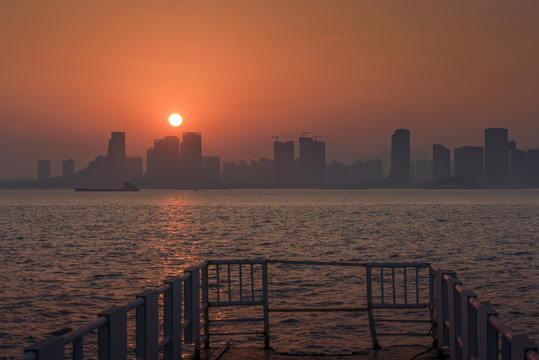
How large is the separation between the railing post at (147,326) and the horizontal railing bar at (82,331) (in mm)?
1272

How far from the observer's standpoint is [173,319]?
9.01 m

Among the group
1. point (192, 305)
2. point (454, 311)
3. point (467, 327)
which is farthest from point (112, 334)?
point (454, 311)

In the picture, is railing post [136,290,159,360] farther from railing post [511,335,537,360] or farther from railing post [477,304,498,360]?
railing post [511,335,537,360]

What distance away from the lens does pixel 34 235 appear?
78562mm

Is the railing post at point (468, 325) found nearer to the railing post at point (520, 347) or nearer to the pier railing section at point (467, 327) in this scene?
the pier railing section at point (467, 327)

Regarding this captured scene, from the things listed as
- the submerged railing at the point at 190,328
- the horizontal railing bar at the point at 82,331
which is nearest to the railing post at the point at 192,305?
the submerged railing at the point at 190,328

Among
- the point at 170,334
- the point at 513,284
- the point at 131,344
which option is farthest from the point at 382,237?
the point at 170,334

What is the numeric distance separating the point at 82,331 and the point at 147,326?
2.12m

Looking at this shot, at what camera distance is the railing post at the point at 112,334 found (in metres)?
6.46

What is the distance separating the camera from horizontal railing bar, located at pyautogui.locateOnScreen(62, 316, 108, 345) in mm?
5486

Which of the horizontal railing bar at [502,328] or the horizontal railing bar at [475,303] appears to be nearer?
the horizontal railing bar at [502,328]

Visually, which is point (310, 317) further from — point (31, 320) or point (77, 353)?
point (77, 353)

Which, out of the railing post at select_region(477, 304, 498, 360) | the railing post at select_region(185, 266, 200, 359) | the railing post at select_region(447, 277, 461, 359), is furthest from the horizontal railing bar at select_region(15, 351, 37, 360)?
the railing post at select_region(447, 277, 461, 359)

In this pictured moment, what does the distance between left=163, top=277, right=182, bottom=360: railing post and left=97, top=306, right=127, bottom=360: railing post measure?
1.94 metres
